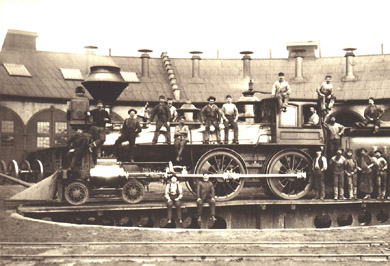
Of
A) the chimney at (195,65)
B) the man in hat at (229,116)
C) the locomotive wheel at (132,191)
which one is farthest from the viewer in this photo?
the chimney at (195,65)

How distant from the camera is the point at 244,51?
1206 inches

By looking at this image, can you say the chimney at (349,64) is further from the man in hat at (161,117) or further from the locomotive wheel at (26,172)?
the man in hat at (161,117)

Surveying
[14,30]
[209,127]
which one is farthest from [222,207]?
[14,30]

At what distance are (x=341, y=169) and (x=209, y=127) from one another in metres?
3.63

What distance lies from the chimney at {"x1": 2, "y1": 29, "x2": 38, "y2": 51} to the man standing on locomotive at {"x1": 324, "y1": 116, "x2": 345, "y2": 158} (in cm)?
1880

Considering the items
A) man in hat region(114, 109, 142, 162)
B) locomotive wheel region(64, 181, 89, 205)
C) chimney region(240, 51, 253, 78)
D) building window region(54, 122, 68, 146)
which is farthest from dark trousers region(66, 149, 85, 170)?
chimney region(240, 51, 253, 78)

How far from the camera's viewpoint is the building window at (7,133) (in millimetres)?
25002

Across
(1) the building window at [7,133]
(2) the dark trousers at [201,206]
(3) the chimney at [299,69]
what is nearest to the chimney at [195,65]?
(3) the chimney at [299,69]

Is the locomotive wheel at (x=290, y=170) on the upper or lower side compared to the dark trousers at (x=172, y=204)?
upper

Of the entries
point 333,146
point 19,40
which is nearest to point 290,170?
point 333,146

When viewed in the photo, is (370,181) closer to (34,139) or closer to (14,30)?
(34,139)

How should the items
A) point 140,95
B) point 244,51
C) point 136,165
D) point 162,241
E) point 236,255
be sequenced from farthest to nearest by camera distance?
point 244,51
point 140,95
point 136,165
point 162,241
point 236,255

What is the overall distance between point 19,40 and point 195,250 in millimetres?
22218

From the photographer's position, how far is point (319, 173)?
1425 cm
